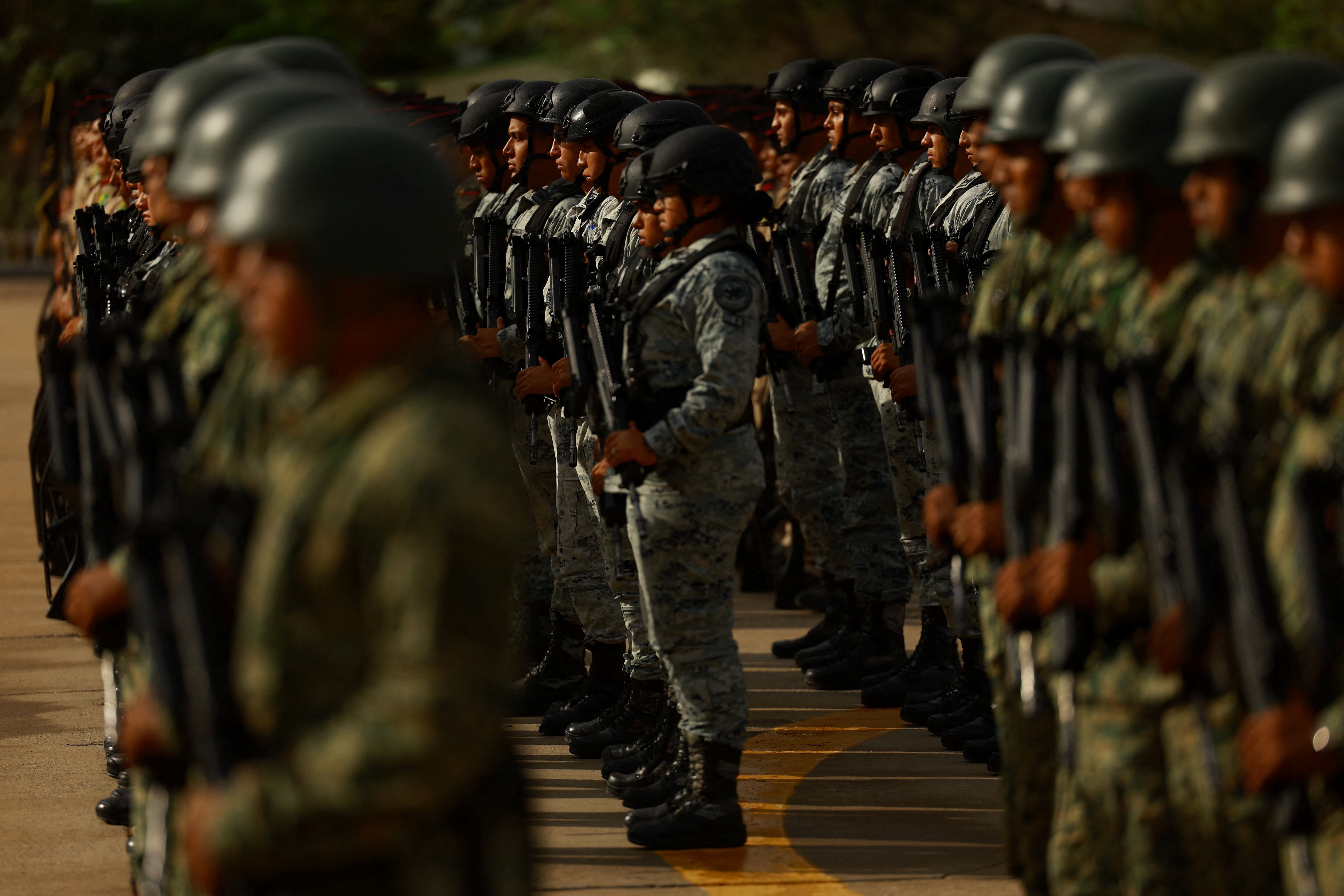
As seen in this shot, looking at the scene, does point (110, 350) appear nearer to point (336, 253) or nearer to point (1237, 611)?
point (336, 253)

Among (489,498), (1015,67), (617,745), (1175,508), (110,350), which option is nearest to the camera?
(489,498)

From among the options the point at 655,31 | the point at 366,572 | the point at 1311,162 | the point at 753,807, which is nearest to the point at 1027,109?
the point at 1311,162

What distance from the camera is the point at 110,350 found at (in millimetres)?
3891

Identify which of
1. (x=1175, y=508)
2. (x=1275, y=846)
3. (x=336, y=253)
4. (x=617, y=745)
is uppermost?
(x=336, y=253)

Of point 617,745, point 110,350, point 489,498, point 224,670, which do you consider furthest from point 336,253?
point 617,745

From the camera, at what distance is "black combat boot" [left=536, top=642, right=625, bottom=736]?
7.04 meters

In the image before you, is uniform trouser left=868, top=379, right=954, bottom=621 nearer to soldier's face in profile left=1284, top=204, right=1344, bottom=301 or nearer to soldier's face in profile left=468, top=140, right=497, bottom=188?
soldier's face in profile left=468, top=140, right=497, bottom=188

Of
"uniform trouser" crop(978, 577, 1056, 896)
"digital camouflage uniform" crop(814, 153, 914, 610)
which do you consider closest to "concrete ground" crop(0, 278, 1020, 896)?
"digital camouflage uniform" crop(814, 153, 914, 610)

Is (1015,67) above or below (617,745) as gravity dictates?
above

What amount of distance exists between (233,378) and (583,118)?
3.92 m

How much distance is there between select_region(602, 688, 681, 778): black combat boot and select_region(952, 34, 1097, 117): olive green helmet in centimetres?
218

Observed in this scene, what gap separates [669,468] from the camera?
18.2 ft

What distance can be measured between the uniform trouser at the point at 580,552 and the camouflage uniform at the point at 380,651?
4459 mm

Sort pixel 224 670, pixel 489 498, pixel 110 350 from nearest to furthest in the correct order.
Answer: pixel 489 498 < pixel 224 670 < pixel 110 350
